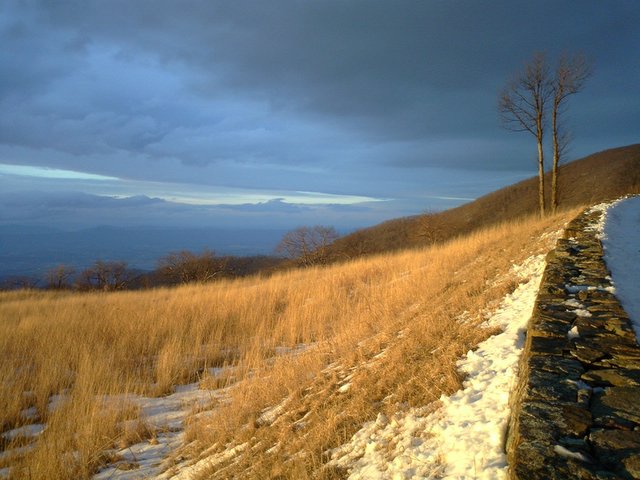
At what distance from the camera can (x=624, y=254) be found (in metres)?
5.19

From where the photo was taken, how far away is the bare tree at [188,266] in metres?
21.7

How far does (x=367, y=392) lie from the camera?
305 centimetres

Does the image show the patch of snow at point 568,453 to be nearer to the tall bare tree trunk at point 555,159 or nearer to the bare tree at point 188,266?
the tall bare tree trunk at point 555,159

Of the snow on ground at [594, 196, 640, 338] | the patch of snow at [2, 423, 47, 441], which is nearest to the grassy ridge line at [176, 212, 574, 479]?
the snow on ground at [594, 196, 640, 338]

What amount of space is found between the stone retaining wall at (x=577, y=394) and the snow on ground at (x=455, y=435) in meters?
0.13

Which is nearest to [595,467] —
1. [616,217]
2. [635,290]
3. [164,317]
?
[635,290]

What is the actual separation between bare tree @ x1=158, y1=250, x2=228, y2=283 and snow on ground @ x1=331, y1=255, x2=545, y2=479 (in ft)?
65.4

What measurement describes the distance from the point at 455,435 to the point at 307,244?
66.1 ft

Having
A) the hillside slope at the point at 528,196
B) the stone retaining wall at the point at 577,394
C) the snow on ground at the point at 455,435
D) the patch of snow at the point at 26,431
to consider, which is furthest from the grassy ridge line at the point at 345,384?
the hillside slope at the point at 528,196

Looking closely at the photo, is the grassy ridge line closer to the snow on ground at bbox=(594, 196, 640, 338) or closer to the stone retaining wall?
the stone retaining wall

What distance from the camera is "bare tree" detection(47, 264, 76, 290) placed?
2266 cm

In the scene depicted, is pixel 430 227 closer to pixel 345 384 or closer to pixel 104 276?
pixel 104 276

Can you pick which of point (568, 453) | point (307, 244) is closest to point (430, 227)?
point (307, 244)

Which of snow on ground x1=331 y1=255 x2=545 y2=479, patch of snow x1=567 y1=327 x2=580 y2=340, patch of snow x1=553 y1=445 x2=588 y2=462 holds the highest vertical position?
patch of snow x1=567 y1=327 x2=580 y2=340
